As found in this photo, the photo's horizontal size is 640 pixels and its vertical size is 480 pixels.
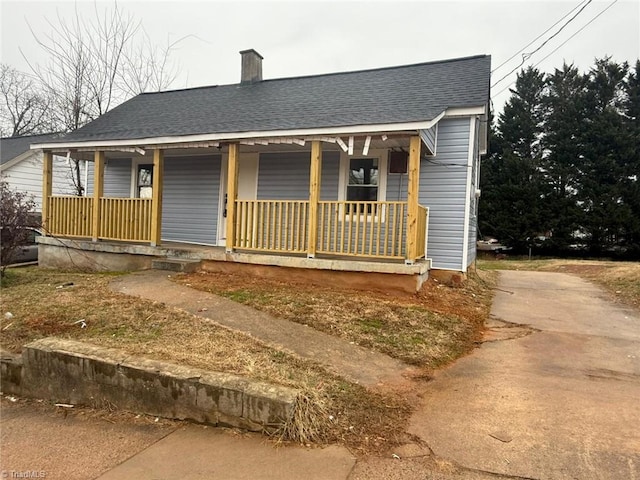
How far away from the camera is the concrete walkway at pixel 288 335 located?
411 cm

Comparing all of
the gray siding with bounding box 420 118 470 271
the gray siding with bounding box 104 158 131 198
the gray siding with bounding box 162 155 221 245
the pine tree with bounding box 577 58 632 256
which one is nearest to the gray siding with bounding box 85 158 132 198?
the gray siding with bounding box 104 158 131 198

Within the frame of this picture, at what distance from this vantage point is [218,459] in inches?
106

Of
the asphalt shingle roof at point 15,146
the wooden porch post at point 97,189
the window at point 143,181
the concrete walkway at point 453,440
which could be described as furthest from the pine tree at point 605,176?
the asphalt shingle roof at point 15,146

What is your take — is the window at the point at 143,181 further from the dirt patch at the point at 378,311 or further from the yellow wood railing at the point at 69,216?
the dirt patch at the point at 378,311

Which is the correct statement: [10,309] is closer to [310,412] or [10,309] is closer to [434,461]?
[310,412]

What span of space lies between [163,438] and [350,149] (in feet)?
17.3

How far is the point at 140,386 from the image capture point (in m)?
3.38

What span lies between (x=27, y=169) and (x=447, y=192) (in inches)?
Answer: 693

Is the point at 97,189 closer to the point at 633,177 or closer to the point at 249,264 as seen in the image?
the point at 249,264

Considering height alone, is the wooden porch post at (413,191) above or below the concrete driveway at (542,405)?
above

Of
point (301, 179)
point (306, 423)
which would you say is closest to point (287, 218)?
point (301, 179)

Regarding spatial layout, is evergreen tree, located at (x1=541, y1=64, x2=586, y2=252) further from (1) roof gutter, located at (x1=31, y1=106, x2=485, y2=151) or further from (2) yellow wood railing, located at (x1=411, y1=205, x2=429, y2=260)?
(1) roof gutter, located at (x1=31, y1=106, x2=485, y2=151)

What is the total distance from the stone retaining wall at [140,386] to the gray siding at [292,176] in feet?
20.6

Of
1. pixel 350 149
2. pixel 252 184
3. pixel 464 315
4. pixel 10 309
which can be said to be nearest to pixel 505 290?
pixel 464 315
